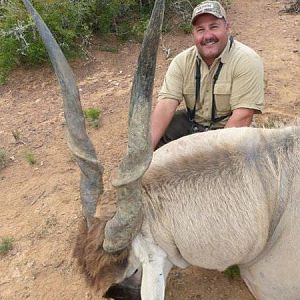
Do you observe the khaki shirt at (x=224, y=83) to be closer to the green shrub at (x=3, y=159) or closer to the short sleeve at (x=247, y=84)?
the short sleeve at (x=247, y=84)

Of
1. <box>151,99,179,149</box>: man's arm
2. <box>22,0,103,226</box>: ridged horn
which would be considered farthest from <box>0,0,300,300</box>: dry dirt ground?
<box>22,0,103,226</box>: ridged horn

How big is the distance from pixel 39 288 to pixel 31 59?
4.73 m

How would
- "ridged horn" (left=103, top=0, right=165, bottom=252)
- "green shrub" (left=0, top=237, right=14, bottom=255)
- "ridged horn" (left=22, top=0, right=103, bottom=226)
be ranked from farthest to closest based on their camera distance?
"green shrub" (left=0, top=237, right=14, bottom=255)
"ridged horn" (left=22, top=0, right=103, bottom=226)
"ridged horn" (left=103, top=0, right=165, bottom=252)

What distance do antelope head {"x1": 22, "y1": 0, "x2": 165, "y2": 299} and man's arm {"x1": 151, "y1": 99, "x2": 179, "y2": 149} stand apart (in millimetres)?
1866

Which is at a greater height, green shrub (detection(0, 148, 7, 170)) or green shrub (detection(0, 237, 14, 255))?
green shrub (detection(0, 148, 7, 170))

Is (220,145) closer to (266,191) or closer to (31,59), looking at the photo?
(266,191)

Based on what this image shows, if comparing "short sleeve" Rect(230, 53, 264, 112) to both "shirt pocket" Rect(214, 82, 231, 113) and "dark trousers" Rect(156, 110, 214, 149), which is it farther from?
"dark trousers" Rect(156, 110, 214, 149)

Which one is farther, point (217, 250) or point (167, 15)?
point (167, 15)

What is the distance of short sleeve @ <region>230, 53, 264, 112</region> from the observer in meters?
4.93

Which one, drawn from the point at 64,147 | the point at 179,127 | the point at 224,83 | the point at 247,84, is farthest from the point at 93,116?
the point at 247,84

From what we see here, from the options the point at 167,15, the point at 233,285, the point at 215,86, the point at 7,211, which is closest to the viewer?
the point at 233,285

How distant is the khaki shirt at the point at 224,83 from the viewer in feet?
16.2

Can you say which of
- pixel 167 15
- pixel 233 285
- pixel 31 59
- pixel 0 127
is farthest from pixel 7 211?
pixel 167 15

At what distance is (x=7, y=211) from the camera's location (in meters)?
5.56
